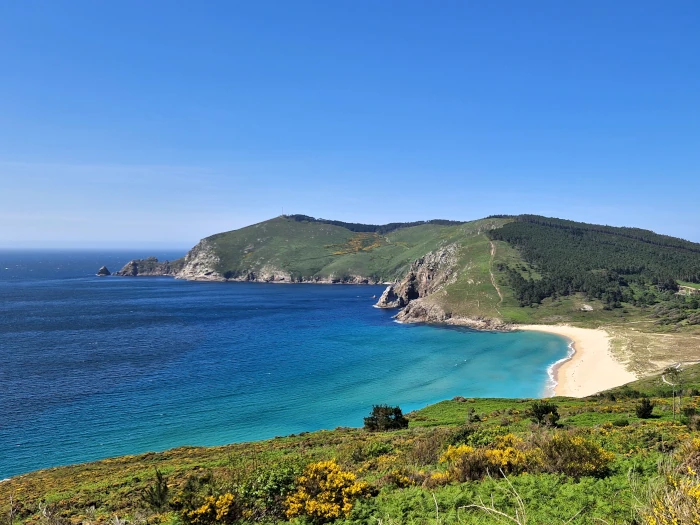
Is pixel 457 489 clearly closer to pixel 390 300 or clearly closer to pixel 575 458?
pixel 575 458

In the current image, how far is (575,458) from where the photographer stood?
44.2ft

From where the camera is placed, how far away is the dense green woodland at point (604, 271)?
140m

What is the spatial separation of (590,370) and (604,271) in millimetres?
102211

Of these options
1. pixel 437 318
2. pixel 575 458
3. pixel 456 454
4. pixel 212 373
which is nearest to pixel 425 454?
pixel 456 454

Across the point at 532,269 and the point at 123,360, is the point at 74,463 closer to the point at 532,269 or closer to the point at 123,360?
the point at 123,360

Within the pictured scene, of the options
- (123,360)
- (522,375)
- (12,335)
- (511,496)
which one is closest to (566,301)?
(522,375)

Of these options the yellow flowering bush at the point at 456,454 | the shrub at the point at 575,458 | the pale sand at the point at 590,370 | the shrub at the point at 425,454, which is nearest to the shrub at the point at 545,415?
the shrub at the point at 425,454

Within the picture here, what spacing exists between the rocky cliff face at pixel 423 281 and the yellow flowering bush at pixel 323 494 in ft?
507

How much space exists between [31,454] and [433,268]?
6038 inches

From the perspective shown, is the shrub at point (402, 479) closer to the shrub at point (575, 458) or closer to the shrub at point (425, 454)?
the shrub at point (425, 454)

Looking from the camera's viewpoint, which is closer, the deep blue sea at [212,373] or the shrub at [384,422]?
the shrub at [384,422]

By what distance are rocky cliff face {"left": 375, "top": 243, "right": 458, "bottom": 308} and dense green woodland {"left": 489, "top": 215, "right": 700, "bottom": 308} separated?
23.9 metres

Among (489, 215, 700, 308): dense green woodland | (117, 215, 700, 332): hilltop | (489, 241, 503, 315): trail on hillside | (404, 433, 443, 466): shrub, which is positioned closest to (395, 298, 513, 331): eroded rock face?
(117, 215, 700, 332): hilltop

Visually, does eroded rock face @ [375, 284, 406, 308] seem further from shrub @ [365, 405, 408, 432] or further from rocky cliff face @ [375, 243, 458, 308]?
shrub @ [365, 405, 408, 432]
